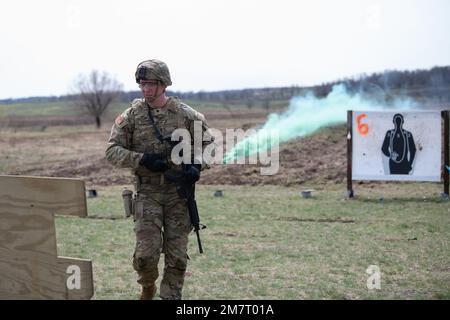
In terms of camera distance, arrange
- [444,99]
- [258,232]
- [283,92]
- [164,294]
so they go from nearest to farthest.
→ 1. [164,294]
2. [258,232]
3. [444,99]
4. [283,92]

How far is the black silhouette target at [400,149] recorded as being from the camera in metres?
13.7

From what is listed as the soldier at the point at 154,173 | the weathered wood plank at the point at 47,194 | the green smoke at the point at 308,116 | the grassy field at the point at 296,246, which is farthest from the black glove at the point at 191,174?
the green smoke at the point at 308,116

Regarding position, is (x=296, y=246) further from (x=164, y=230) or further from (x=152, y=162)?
(x=152, y=162)

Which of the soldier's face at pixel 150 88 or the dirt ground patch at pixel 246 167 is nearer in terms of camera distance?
the soldier's face at pixel 150 88

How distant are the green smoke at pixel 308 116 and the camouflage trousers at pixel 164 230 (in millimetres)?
15135

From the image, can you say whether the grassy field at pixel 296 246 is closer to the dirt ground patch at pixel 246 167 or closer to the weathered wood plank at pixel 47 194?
the weathered wood plank at pixel 47 194

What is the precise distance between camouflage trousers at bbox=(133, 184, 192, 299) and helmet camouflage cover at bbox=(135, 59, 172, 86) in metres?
1.00

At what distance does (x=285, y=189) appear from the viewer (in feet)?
53.3

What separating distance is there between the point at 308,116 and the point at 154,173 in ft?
63.0

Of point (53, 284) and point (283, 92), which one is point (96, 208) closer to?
point (53, 284)

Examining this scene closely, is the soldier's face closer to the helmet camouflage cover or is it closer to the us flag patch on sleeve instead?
the helmet camouflage cover

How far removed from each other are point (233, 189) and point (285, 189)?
1480 millimetres

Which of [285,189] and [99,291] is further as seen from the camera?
[285,189]
